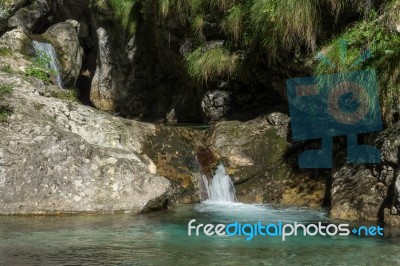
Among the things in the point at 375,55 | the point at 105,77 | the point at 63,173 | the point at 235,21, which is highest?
the point at 105,77

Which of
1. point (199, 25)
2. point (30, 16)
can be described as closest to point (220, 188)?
point (199, 25)

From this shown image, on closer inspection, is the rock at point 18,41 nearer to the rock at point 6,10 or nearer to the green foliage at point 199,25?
the rock at point 6,10

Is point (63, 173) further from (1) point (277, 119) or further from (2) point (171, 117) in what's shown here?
(2) point (171, 117)

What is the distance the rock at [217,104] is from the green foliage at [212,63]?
2.69 ft

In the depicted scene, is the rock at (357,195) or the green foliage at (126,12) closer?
the rock at (357,195)

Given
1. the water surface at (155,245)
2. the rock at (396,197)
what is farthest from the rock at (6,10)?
the rock at (396,197)

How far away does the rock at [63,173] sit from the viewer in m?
6.76

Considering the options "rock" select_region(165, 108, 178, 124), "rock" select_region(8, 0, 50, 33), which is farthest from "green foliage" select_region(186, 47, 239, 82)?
"rock" select_region(8, 0, 50, 33)

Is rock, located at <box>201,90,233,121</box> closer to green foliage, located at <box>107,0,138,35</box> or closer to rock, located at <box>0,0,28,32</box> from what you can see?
green foliage, located at <box>107,0,138,35</box>

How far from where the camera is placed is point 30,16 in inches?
738

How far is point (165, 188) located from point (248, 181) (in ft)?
6.27

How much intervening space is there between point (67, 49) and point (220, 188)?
10.7 m

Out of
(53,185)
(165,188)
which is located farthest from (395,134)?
(53,185)

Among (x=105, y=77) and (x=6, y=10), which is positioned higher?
(x=6, y=10)
